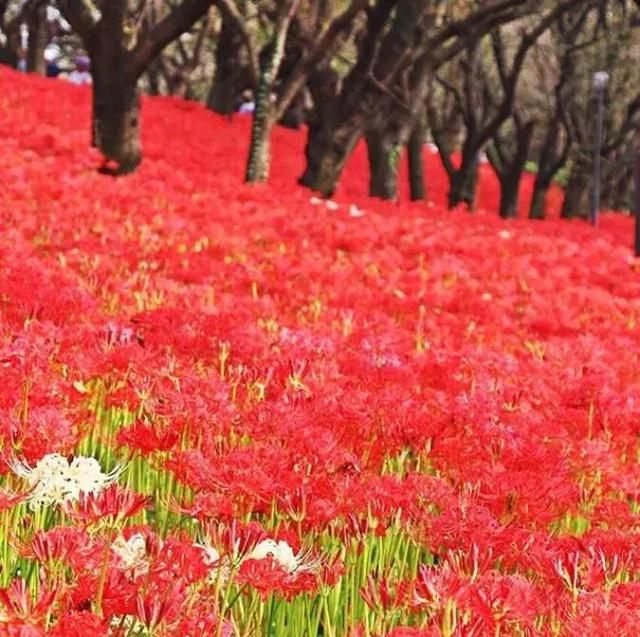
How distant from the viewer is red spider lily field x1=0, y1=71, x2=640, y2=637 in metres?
2.28

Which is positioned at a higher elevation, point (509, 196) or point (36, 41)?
point (36, 41)

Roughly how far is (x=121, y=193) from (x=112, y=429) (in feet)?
21.4

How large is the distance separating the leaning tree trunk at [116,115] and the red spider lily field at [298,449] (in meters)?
5.89

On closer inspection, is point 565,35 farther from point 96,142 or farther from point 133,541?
point 133,541

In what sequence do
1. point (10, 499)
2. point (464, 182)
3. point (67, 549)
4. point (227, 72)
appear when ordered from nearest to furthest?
point (67, 549)
point (10, 499)
point (464, 182)
point (227, 72)

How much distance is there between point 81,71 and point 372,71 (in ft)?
112

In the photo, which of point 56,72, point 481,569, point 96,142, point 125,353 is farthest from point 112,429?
point 56,72

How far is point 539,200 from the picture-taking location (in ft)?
96.2

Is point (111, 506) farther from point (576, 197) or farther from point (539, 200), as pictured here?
point (576, 197)

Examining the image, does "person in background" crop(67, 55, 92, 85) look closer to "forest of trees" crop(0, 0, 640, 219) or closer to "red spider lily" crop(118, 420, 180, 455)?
"forest of trees" crop(0, 0, 640, 219)

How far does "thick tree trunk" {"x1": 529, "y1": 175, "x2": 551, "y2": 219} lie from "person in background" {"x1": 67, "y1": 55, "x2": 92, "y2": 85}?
16.7 meters

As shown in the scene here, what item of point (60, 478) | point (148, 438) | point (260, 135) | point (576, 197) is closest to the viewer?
point (60, 478)

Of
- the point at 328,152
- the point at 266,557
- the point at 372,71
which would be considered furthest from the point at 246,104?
the point at 266,557

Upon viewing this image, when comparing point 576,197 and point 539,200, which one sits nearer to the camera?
point 539,200
